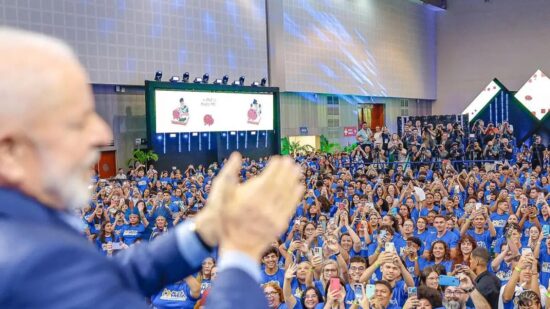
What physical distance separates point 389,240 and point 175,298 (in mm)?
2946

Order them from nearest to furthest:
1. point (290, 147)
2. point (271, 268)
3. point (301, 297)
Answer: point (301, 297) < point (271, 268) < point (290, 147)

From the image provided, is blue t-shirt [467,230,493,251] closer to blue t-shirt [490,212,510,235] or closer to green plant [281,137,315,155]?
blue t-shirt [490,212,510,235]

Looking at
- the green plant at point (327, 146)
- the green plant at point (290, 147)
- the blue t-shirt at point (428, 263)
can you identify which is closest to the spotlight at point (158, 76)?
the green plant at point (290, 147)

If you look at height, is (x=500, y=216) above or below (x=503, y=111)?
below

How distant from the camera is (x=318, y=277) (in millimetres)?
7465

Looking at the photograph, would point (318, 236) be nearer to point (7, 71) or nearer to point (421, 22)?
point (7, 71)

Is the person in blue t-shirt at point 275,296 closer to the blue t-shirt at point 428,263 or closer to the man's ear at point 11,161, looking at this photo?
the blue t-shirt at point 428,263

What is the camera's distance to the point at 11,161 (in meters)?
1.00

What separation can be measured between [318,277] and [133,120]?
1873cm

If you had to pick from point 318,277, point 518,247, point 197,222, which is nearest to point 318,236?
point 318,277

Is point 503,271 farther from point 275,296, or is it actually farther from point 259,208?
point 259,208

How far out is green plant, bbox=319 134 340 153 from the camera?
33.1 meters

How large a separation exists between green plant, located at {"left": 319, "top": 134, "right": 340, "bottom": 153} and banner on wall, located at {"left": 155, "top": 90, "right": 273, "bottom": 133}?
5.20 m

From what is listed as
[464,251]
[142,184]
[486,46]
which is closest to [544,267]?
[464,251]
